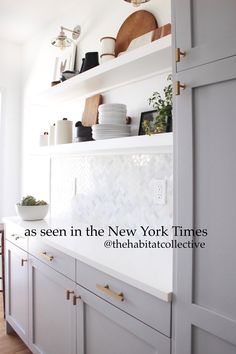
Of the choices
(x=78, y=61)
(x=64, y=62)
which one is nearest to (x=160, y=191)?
(x=78, y=61)

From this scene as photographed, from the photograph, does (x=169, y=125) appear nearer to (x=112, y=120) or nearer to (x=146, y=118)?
(x=146, y=118)

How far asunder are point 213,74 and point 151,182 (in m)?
0.92

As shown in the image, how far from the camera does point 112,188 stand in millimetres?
2076

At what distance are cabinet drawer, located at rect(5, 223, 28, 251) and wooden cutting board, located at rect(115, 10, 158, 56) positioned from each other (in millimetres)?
1355

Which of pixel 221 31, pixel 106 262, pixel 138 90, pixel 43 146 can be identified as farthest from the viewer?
pixel 43 146

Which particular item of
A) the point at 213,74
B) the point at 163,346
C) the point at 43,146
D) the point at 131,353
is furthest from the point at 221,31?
the point at 43,146

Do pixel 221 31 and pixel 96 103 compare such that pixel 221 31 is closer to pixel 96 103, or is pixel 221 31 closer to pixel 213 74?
pixel 213 74

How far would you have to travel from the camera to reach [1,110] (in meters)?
3.14

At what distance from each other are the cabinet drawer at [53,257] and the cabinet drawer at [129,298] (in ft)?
0.32

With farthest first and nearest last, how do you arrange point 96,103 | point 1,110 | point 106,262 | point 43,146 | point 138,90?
1. point 1,110
2. point 43,146
3. point 96,103
4. point 138,90
5. point 106,262

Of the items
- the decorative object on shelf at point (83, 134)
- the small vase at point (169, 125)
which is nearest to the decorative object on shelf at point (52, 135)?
the decorative object on shelf at point (83, 134)

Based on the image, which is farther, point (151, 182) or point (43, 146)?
point (43, 146)

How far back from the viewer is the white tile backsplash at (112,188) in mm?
1772

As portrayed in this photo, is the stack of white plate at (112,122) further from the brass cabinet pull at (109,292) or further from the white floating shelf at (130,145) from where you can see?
the brass cabinet pull at (109,292)
